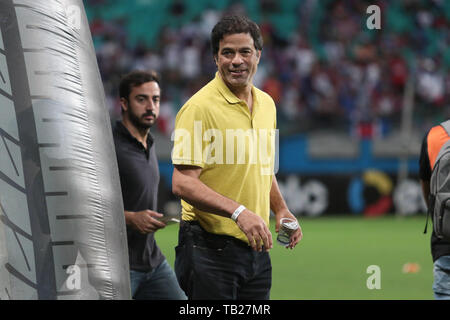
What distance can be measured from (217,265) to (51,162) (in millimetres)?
1447

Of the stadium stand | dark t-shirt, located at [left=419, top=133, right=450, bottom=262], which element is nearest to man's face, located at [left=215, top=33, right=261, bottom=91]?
dark t-shirt, located at [left=419, top=133, right=450, bottom=262]

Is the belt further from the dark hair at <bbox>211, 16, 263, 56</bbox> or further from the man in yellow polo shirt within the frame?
the dark hair at <bbox>211, 16, 263, 56</bbox>

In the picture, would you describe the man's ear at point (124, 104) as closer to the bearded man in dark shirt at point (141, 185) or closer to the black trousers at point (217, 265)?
the bearded man in dark shirt at point (141, 185)

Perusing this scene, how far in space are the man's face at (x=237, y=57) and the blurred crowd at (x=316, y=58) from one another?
47.6 ft

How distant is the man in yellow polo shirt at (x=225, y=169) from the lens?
3.76m

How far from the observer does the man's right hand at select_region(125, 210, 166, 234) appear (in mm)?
4949

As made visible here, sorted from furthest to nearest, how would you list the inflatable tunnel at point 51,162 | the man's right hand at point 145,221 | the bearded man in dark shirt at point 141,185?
the bearded man in dark shirt at point 141,185 → the man's right hand at point 145,221 → the inflatable tunnel at point 51,162

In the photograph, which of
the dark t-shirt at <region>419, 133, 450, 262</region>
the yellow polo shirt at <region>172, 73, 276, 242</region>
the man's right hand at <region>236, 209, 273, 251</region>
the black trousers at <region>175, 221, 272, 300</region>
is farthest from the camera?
the dark t-shirt at <region>419, 133, 450, 262</region>

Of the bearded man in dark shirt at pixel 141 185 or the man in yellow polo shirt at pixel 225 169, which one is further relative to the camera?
the bearded man in dark shirt at pixel 141 185

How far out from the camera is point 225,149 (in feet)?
12.5

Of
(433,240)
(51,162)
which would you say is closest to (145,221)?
(433,240)

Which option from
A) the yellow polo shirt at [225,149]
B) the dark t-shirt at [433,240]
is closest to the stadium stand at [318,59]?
the dark t-shirt at [433,240]

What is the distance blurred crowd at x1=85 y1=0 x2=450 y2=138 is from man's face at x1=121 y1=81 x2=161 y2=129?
12843 millimetres
